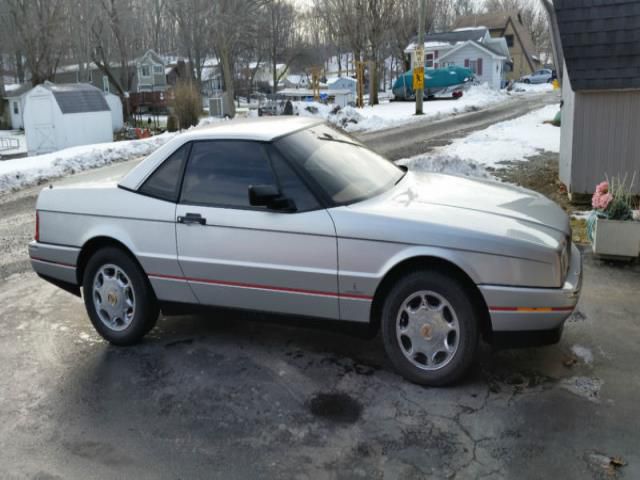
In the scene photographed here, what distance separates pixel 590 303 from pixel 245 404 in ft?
10.2

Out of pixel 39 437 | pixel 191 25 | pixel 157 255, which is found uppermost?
pixel 191 25

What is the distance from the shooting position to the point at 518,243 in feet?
12.7

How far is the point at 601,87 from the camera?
8594mm

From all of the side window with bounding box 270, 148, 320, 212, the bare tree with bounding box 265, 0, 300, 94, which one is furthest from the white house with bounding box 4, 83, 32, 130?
the side window with bounding box 270, 148, 320, 212

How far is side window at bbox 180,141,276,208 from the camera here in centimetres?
450

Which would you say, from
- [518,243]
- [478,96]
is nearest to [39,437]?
[518,243]

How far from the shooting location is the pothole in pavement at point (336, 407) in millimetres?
3820

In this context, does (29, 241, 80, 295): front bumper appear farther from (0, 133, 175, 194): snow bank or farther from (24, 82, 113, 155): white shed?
(24, 82, 113, 155): white shed

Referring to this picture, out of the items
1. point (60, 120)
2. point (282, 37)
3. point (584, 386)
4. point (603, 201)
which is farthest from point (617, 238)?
point (282, 37)

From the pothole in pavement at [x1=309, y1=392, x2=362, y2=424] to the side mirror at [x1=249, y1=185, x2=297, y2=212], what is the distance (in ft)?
3.87

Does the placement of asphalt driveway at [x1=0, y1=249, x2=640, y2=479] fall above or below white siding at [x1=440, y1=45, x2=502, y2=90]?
below

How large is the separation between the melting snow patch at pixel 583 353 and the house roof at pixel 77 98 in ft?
88.1

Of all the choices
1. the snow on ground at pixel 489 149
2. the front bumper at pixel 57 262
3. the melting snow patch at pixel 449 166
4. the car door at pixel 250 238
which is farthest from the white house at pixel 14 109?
the car door at pixel 250 238

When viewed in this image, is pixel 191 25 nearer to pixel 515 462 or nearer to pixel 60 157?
pixel 60 157
